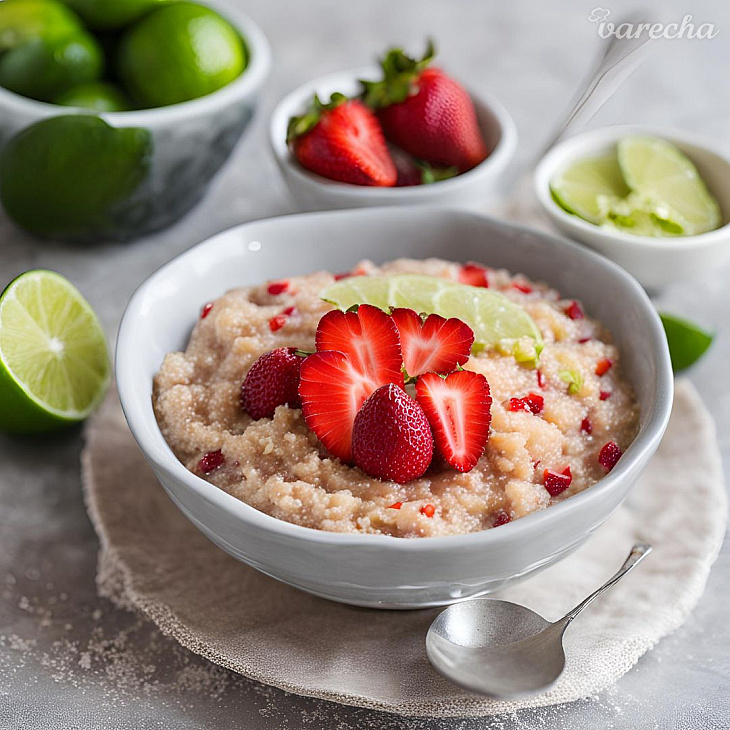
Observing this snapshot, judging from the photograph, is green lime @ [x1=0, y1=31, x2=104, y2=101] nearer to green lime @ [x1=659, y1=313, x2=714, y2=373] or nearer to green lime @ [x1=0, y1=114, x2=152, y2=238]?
green lime @ [x1=0, y1=114, x2=152, y2=238]

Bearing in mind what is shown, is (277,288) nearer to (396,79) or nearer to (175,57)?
(396,79)

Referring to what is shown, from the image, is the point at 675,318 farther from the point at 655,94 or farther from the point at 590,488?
the point at 655,94

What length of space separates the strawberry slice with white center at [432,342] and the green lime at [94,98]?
69.7 inches

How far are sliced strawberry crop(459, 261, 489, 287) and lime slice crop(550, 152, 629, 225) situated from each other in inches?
Result: 26.7

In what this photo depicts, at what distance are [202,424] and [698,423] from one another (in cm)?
155

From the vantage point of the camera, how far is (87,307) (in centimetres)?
291

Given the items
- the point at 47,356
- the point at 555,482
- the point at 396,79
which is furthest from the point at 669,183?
the point at 47,356

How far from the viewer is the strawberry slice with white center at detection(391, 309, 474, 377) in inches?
92.0

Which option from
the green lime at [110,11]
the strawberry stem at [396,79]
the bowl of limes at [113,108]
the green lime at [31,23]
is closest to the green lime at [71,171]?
the bowl of limes at [113,108]

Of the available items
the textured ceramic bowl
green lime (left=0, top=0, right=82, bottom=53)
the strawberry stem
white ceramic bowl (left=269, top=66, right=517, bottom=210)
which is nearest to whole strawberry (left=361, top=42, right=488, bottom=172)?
the strawberry stem

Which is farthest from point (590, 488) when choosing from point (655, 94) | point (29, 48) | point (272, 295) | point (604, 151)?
point (655, 94)

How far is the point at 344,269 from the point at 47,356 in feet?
3.21

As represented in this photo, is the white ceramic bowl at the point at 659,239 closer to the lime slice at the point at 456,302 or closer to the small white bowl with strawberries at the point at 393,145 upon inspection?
the small white bowl with strawberries at the point at 393,145

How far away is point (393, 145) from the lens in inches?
137
